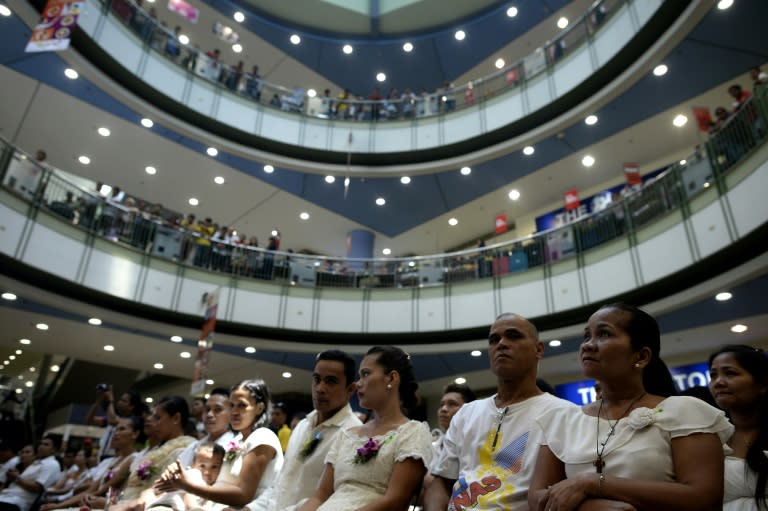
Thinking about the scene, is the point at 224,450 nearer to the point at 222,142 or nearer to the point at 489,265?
the point at 489,265

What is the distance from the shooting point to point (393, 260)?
11.9m

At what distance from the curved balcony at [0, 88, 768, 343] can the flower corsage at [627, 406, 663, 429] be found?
6227 mm

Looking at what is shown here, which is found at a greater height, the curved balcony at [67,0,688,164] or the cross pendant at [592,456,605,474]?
the curved balcony at [67,0,688,164]

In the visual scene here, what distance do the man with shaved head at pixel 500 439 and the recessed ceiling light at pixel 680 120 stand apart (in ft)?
36.8

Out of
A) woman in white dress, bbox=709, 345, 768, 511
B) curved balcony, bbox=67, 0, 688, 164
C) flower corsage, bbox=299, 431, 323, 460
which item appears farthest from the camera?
curved balcony, bbox=67, 0, 688, 164

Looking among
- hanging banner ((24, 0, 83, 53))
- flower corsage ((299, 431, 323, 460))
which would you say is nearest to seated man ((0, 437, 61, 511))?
flower corsage ((299, 431, 323, 460))

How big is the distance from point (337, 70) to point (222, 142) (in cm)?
578

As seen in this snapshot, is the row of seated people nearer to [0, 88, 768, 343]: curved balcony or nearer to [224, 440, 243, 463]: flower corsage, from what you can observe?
[224, 440, 243, 463]: flower corsage

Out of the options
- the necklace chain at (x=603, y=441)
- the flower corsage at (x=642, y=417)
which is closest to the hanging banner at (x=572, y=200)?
the necklace chain at (x=603, y=441)

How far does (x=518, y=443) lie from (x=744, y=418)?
3.89ft

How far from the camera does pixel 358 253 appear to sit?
51.2 feet

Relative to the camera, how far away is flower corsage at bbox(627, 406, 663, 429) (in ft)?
5.56

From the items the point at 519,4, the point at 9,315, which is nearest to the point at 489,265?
the point at 519,4

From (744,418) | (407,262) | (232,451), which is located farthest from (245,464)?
(407,262)
